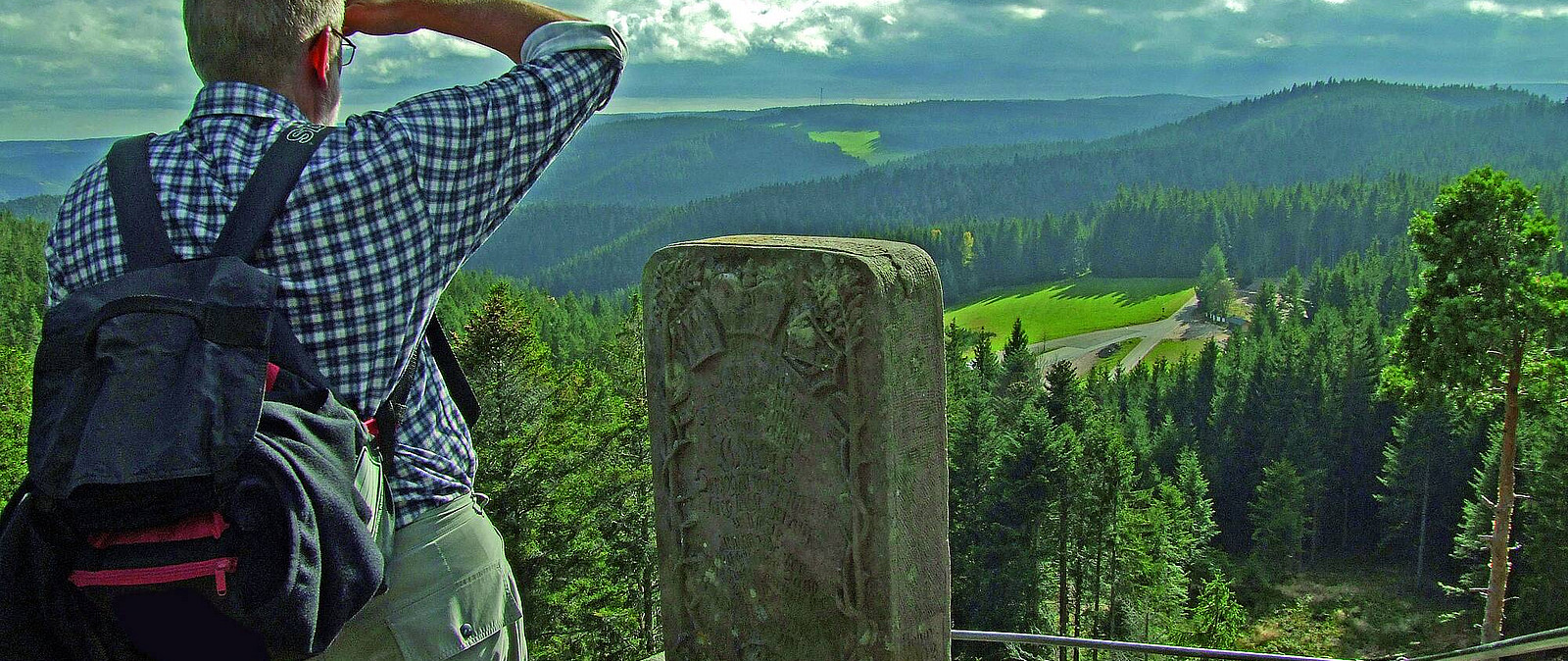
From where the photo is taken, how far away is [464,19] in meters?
2.77

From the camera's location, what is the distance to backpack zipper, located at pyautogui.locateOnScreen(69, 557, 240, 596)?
1989 mm

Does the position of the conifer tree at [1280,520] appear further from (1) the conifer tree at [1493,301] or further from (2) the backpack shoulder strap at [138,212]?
(2) the backpack shoulder strap at [138,212]

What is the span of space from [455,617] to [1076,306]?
139 m

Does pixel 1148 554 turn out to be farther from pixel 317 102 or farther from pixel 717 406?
pixel 317 102

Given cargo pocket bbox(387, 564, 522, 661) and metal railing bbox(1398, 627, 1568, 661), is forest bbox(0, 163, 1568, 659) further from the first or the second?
cargo pocket bbox(387, 564, 522, 661)

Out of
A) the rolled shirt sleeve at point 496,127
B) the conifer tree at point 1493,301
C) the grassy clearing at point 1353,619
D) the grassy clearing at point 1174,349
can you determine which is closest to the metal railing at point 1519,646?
the rolled shirt sleeve at point 496,127

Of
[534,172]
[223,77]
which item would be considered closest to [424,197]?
[534,172]

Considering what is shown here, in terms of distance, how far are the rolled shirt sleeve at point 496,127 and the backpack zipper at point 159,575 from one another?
0.79 meters

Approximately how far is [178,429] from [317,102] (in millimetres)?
892

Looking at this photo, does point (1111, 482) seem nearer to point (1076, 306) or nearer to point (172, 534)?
point (172, 534)

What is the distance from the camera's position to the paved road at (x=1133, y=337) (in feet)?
362

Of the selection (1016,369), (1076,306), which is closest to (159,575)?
(1016,369)

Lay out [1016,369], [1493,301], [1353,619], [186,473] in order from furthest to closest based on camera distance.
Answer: [1353,619] → [1016,369] → [1493,301] → [186,473]

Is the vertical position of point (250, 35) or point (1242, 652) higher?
point (250, 35)
